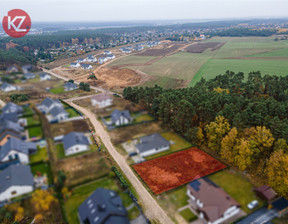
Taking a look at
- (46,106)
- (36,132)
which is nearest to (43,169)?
(36,132)

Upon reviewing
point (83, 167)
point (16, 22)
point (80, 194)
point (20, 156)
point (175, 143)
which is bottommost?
point (175, 143)

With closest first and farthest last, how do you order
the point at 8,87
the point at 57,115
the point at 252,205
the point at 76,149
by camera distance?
the point at 8,87
the point at 76,149
the point at 57,115
the point at 252,205

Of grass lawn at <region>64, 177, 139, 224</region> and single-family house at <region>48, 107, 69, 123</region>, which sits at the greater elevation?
single-family house at <region>48, 107, 69, 123</region>

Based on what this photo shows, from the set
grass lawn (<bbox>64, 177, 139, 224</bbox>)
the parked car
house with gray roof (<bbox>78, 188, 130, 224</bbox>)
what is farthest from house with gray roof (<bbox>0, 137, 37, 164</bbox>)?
the parked car

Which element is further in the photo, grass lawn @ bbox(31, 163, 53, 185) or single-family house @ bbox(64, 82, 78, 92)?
single-family house @ bbox(64, 82, 78, 92)

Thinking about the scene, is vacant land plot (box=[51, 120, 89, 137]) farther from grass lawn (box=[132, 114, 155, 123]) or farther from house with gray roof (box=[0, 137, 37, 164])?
grass lawn (box=[132, 114, 155, 123])

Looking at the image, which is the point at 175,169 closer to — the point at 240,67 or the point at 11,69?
the point at 11,69

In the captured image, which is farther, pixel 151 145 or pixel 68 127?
pixel 151 145

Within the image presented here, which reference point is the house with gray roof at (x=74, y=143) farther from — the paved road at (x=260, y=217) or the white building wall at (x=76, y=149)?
the paved road at (x=260, y=217)
